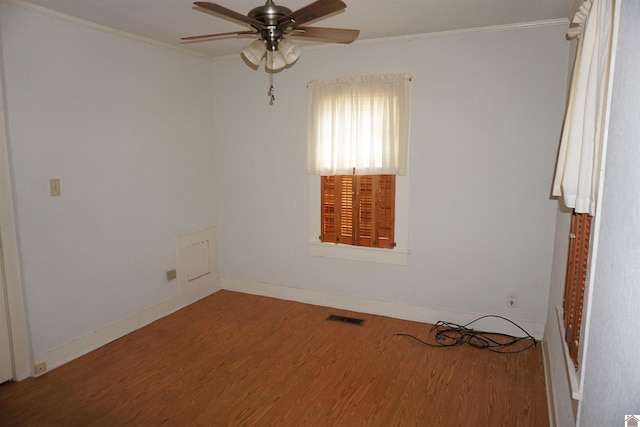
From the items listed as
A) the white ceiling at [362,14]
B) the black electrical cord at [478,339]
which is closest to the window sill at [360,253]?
the black electrical cord at [478,339]

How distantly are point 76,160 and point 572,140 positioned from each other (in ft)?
10.6

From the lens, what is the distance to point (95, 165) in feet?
10.6

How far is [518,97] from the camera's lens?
3.23m

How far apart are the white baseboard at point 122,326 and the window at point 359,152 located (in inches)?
58.5

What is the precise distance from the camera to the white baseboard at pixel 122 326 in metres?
3.02

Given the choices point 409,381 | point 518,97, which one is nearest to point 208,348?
point 409,381

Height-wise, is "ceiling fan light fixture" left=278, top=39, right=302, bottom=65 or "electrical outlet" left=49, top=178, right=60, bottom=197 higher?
"ceiling fan light fixture" left=278, top=39, right=302, bottom=65

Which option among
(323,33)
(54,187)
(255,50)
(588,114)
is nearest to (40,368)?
(54,187)

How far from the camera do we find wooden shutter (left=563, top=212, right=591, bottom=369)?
75.2 inches

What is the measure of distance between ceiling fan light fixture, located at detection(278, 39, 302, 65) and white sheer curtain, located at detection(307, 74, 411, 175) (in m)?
1.54

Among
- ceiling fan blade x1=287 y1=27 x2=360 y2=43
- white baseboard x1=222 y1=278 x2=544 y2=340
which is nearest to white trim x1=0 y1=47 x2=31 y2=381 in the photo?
ceiling fan blade x1=287 y1=27 x2=360 y2=43

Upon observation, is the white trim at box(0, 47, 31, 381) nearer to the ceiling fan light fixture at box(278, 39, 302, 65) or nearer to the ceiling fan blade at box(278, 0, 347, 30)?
the ceiling fan light fixture at box(278, 39, 302, 65)

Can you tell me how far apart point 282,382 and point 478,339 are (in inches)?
67.5

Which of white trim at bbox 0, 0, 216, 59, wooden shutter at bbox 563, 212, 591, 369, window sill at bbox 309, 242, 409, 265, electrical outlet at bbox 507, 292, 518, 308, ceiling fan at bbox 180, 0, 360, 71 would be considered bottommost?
electrical outlet at bbox 507, 292, 518, 308
